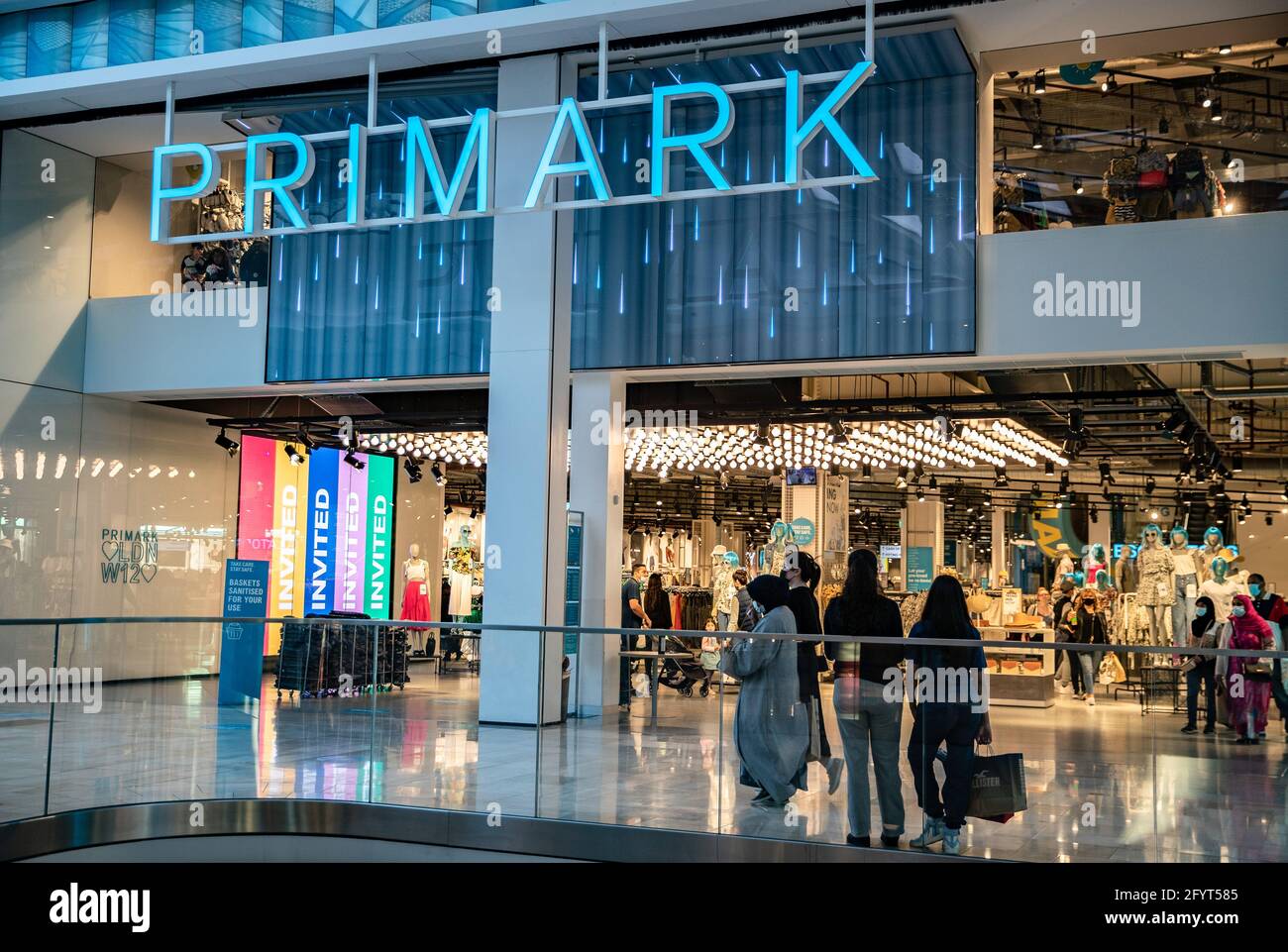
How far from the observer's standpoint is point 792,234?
11.1m

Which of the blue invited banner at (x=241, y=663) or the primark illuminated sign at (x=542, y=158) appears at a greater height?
the primark illuminated sign at (x=542, y=158)

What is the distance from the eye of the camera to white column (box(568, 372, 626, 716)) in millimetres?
11828

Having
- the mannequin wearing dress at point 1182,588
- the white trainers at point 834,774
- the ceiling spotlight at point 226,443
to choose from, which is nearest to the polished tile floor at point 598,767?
the white trainers at point 834,774

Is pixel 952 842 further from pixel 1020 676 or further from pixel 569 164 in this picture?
pixel 569 164

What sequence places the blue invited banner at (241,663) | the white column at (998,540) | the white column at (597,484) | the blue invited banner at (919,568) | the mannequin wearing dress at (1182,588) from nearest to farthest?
1. the blue invited banner at (241,663)
2. the white column at (597,484)
3. the mannequin wearing dress at (1182,588)
4. the blue invited banner at (919,568)
5. the white column at (998,540)

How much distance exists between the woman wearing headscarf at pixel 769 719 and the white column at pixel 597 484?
5.36m

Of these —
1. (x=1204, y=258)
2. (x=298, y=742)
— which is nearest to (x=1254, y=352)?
(x=1204, y=258)

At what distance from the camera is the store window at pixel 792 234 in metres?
10.6

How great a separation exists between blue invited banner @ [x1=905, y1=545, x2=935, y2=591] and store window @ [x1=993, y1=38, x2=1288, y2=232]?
1006cm

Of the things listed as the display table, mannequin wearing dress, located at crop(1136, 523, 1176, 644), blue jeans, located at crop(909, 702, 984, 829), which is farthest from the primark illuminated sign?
mannequin wearing dress, located at crop(1136, 523, 1176, 644)

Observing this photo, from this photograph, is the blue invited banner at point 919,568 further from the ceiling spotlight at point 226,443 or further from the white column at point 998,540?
the ceiling spotlight at point 226,443

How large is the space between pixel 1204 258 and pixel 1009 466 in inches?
508

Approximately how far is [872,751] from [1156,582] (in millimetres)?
11427

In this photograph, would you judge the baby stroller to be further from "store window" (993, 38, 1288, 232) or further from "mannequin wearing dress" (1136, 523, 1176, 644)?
"mannequin wearing dress" (1136, 523, 1176, 644)
